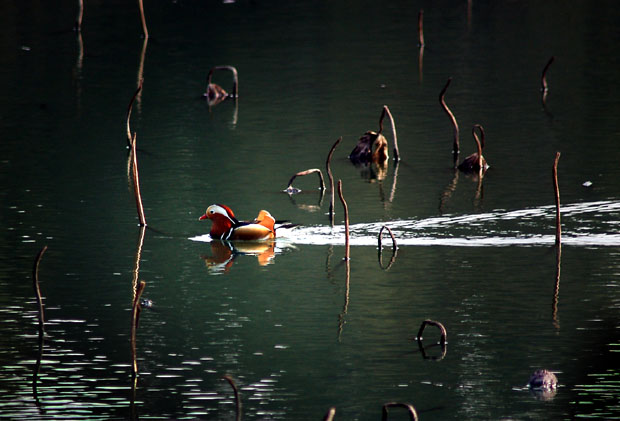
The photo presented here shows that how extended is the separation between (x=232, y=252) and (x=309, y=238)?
1.05 m

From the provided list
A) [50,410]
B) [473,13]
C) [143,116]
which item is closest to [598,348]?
[50,410]

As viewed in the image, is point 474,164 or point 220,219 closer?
point 220,219

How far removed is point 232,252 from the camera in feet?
55.8

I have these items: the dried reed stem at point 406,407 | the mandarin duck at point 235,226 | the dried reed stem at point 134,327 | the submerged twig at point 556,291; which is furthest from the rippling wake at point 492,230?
the dried reed stem at point 406,407

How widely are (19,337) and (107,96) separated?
56.8ft

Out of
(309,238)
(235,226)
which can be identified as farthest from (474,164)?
(235,226)

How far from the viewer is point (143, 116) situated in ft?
90.5

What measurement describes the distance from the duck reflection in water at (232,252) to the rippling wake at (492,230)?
0.26 meters

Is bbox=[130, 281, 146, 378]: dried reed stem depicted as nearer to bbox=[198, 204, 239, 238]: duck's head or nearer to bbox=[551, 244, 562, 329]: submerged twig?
bbox=[551, 244, 562, 329]: submerged twig

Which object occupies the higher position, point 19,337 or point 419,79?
point 419,79

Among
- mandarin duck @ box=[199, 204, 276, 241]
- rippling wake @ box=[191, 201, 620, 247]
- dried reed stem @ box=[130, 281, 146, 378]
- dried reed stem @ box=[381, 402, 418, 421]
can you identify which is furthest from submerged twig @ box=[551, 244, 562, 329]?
dried reed stem @ box=[130, 281, 146, 378]

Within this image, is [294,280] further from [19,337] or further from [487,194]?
[487,194]

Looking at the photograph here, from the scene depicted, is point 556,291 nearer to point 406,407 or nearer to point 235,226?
point 235,226

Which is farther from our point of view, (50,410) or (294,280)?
(294,280)
